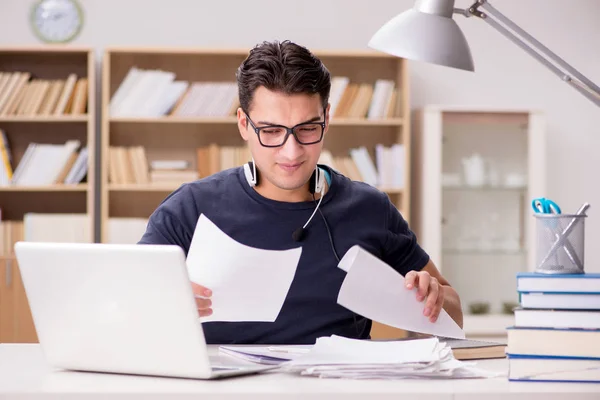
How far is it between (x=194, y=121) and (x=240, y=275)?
8.91ft

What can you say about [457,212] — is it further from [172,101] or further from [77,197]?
[77,197]

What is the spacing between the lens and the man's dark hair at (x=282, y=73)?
192cm

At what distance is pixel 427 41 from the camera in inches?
63.6

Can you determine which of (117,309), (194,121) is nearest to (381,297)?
(117,309)

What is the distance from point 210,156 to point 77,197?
82 cm

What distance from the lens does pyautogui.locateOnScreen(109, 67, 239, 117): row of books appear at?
14.9ft

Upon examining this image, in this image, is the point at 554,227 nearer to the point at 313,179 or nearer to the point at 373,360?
the point at 373,360

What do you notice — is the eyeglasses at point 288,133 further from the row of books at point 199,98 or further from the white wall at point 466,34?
the white wall at point 466,34

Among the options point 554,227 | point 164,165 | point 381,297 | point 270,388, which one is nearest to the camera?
point 270,388

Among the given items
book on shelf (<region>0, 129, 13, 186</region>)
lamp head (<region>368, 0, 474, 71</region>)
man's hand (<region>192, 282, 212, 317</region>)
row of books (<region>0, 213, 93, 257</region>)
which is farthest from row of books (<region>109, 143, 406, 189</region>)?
man's hand (<region>192, 282, 212, 317</region>)

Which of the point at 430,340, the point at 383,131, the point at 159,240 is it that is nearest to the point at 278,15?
the point at 383,131

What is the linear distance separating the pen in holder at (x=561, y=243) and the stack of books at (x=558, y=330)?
3 cm

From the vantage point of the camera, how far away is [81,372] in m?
1.42

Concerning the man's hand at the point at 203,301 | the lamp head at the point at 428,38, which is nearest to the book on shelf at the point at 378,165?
the lamp head at the point at 428,38
